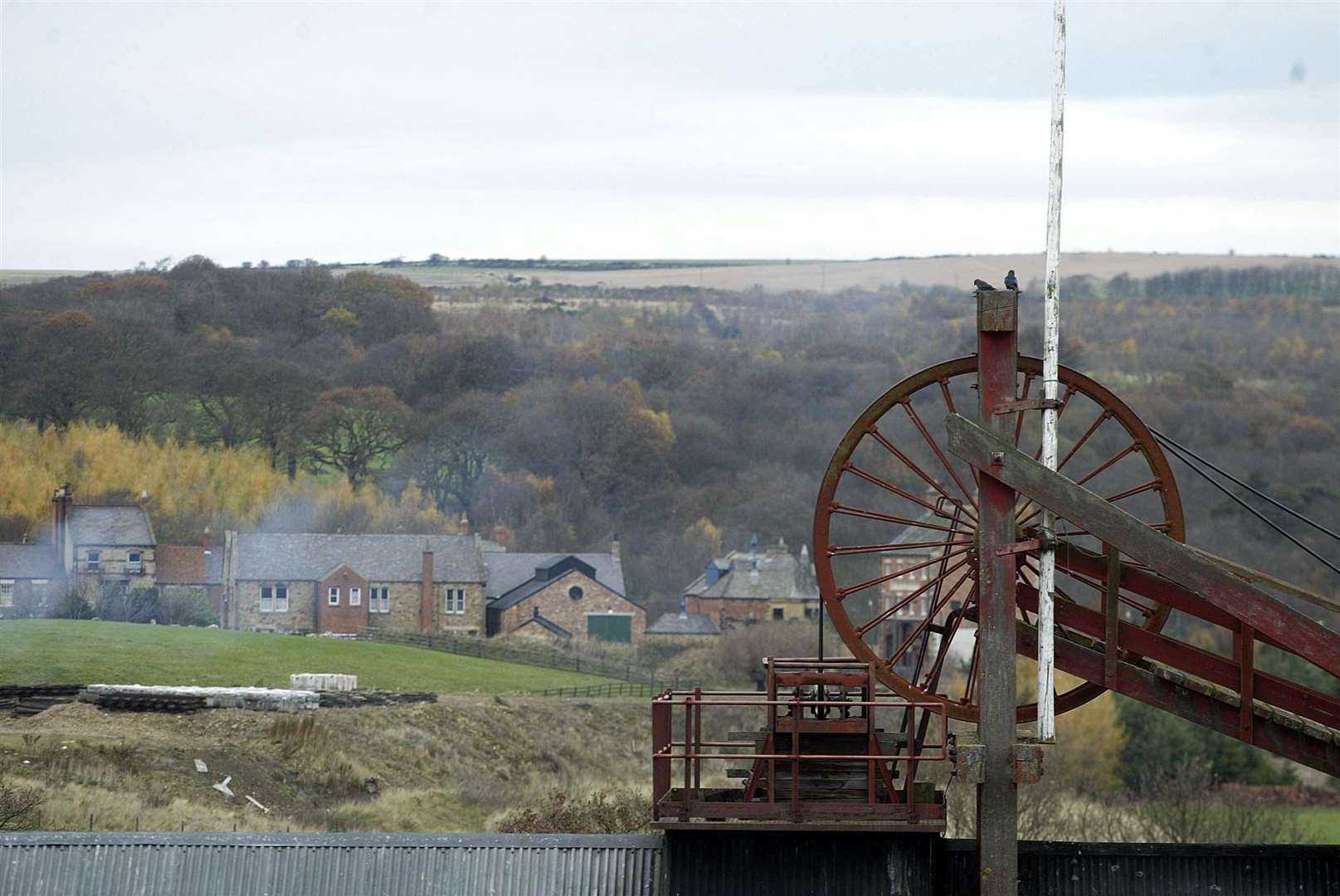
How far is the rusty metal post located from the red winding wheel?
1.62 feet

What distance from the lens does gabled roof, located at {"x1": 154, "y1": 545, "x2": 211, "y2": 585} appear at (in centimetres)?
5094

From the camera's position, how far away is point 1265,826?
36.4m

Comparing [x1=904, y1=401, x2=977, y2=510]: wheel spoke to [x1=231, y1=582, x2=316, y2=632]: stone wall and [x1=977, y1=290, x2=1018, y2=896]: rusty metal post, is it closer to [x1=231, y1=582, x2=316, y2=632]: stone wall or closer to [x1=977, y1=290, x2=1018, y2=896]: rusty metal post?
[x1=977, y1=290, x2=1018, y2=896]: rusty metal post

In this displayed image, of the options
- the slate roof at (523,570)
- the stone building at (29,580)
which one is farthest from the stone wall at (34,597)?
the slate roof at (523,570)

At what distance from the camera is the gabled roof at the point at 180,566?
2005 inches

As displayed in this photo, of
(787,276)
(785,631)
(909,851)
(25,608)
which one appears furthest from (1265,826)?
(787,276)

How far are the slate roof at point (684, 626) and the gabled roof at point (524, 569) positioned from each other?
1749mm

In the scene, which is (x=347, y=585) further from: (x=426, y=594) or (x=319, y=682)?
(x=319, y=682)

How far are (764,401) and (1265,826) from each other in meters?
48.4

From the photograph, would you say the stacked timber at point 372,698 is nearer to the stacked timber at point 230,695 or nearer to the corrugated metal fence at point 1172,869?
the stacked timber at point 230,695

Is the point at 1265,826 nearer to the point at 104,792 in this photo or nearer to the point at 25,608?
the point at 104,792

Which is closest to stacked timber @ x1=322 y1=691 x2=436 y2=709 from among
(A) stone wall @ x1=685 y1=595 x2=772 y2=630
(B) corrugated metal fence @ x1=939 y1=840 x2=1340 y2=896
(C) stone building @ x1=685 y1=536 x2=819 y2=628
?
(A) stone wall @ x1=685 y1=595 x2=772 y2=630

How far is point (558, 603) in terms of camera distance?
5653cm

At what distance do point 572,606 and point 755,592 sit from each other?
7.46 meters
